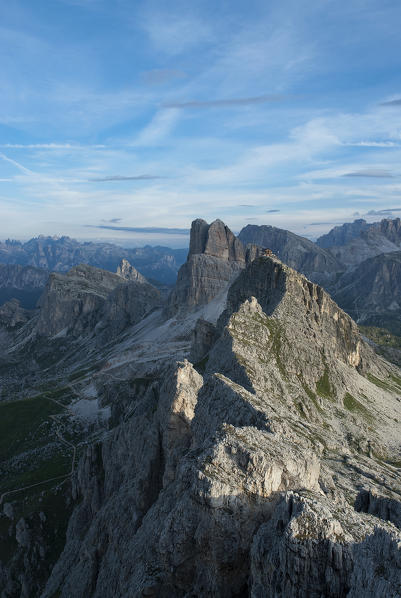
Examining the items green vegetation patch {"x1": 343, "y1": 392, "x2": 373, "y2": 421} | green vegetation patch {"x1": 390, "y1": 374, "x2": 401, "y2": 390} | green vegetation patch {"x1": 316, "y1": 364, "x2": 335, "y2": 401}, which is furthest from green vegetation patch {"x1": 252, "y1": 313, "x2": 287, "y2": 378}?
green vegetation patch {"x1": 390, "y1": 374, "x2": 401, "y2": 390}

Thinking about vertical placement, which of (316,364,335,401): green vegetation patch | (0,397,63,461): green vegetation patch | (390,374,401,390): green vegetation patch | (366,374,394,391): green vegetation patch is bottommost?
(0,397,63,461): green vegetation patch

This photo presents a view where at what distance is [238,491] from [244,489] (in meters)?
0.52

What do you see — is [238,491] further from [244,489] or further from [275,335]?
[275,335]

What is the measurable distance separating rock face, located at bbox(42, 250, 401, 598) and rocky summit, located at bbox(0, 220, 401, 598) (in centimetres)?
10

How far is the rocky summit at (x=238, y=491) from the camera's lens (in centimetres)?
1925

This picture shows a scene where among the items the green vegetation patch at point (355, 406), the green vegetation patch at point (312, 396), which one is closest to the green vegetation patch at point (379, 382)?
the green vegetation patch at point (355, 406)

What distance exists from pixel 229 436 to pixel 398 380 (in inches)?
6487

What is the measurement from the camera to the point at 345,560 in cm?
1828

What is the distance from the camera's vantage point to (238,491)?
2397 centimetres

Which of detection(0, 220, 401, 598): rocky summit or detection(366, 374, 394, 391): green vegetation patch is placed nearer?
detection(0, 220, 401, 598): rocky summit

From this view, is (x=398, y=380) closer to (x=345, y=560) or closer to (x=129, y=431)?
(x=129, y=431)

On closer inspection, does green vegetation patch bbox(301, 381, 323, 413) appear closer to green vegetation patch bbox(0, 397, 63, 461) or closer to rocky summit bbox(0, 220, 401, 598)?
rocky summit bbox(0, 220, 401, 598)

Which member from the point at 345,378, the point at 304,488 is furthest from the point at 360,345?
the point at 304,488

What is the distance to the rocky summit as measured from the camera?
19250 mm
